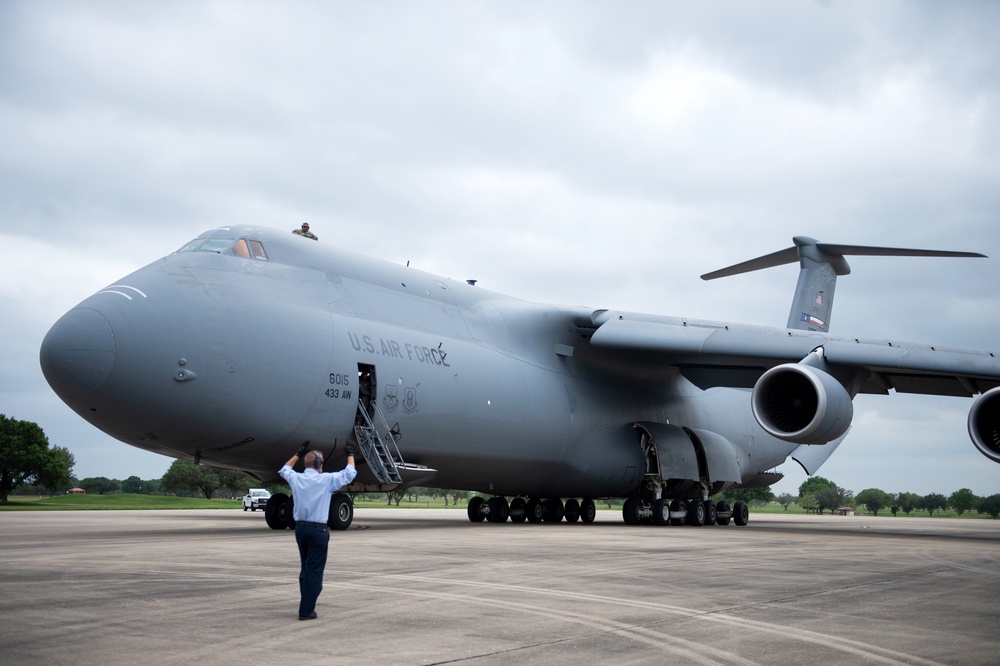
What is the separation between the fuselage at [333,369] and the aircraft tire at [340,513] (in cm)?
82

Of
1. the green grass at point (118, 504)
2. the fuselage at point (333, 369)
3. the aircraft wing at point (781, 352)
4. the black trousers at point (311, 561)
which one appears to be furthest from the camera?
the green grass at point (118, 504)

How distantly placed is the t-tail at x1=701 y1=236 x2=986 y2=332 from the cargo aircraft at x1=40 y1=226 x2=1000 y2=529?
0.06 meters

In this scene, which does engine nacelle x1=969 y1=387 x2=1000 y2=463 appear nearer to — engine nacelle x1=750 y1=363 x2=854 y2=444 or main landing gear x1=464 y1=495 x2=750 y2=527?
engine nacelle x1=750 y1=363 x2=854 y2=444

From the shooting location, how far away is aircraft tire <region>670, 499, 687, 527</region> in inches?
802

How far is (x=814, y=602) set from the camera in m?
6.92

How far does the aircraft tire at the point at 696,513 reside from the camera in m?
20.5

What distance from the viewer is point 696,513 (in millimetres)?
20531

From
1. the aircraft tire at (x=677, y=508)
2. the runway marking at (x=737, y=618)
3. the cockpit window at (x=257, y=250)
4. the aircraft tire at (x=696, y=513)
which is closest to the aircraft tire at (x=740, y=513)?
the aircraft tire at (x=696, y=513)

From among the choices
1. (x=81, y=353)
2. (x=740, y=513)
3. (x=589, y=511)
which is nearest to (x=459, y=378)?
(x=81, y=353)

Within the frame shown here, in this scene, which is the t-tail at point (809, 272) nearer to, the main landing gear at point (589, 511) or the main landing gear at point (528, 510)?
the main landing gear at point (589, 511)

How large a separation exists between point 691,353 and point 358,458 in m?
7.23

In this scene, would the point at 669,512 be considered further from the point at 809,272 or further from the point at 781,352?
the point at 809,272

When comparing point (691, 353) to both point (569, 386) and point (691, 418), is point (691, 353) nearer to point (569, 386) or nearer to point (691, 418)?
point (569, 386)

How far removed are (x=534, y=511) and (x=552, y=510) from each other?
20.4 inches
